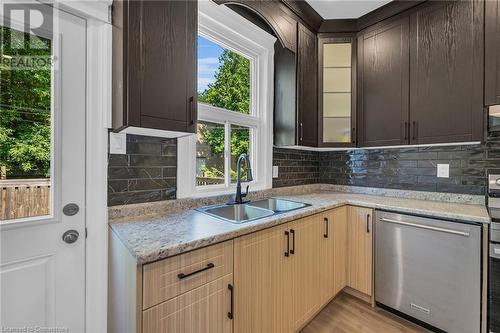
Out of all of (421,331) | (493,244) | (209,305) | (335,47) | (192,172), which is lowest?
(421,331)

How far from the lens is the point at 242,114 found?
7.09 feet

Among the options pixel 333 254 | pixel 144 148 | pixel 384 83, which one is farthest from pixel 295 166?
pixel 144 148

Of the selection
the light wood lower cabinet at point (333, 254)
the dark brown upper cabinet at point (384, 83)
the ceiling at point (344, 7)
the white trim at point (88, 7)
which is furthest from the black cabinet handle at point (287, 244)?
the ceiling at point (344, 7)

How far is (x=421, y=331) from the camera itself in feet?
5.81

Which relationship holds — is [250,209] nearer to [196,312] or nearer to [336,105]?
[196,312]

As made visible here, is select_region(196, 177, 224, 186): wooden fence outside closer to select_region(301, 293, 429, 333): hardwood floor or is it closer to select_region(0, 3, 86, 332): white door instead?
select_region(0, 3, 86, 332): white door

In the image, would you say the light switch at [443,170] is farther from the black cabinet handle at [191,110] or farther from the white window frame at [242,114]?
the black cabinet handle at [191,110]

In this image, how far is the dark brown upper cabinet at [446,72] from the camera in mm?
1772

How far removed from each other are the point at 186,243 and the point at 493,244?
1801 millimetres

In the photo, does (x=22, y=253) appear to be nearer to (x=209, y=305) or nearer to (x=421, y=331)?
(x=209, y=305)

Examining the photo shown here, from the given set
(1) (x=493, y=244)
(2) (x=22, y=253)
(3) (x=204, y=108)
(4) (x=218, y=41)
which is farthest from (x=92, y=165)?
(1) (x=493, y=244)

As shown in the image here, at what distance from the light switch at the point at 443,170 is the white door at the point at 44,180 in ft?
8.94

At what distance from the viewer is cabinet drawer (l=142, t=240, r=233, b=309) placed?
928mm

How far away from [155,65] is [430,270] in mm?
2210
